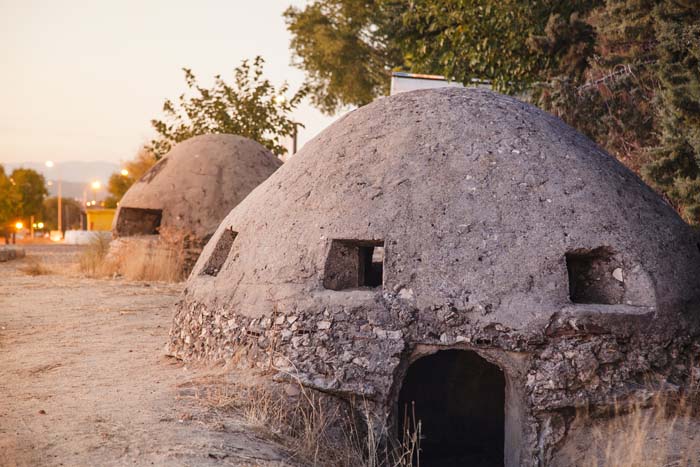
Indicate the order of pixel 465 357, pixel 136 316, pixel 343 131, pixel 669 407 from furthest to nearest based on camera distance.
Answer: pixel 136 316
pixel 465 357
pixel 343 131
pixel 669 407

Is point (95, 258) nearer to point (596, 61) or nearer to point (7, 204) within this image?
point (596, 61)

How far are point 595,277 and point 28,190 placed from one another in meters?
43.8

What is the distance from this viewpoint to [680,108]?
8.30 metres

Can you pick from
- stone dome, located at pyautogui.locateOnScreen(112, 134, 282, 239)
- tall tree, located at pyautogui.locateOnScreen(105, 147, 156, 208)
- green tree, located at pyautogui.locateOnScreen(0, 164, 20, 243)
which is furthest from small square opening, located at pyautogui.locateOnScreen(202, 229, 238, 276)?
green tree, located at pyautogui.locateOnScreen(0, 164, 20, 243)

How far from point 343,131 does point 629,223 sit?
90.4 inches

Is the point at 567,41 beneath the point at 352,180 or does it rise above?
above

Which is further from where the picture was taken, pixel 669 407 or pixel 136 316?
pixel 136 316

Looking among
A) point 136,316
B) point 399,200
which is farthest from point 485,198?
point 136,316

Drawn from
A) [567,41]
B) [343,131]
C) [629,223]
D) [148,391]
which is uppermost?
[567,41]

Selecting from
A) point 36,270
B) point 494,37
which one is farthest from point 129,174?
point 494,37

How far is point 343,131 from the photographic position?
6109mm

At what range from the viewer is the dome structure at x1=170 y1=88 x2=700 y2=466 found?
191 inches

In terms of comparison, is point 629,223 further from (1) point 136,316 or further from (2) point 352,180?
(1) point 136,316

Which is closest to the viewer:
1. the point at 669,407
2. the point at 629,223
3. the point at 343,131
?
the point at 669,407
